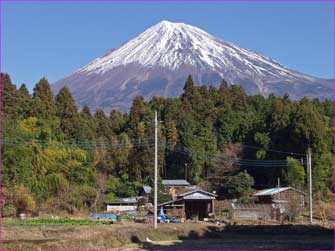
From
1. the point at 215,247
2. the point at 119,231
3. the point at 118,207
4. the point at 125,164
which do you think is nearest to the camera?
the point at 215,247

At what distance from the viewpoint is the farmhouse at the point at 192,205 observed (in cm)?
3472

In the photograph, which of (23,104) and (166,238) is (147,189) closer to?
(23,104)

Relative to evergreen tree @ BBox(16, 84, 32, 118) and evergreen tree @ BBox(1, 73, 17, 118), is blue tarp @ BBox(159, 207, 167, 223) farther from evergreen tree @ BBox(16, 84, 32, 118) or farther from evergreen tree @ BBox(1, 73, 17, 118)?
evergreen tree @ BBox(16, 84, 32, 118)

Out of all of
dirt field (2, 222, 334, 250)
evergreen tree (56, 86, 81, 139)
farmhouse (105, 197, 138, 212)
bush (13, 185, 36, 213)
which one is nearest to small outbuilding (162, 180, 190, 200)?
farmhouse (105, 197, 138, 212)

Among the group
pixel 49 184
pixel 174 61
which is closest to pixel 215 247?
pixel 49 184

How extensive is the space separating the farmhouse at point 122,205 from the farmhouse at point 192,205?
4.28 m

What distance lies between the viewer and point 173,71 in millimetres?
122938

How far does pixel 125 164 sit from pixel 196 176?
557cm

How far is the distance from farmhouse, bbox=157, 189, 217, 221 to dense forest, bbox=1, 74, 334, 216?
12.3ft

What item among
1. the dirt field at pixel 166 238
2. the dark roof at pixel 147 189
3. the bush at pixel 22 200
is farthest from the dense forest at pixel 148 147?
the dirt field at pixel 166 238

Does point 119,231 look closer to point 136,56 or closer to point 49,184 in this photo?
point 49,184

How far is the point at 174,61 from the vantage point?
12488 centimetres

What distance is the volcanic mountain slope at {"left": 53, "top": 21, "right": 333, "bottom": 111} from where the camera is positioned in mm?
110875

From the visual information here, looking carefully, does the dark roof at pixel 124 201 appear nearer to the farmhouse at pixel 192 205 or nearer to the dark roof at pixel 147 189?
the dark roof at pixel 147 189
